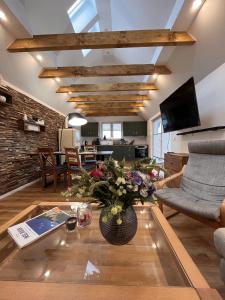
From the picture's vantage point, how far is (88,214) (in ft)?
4.43

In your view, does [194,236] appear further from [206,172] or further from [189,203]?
[206,172]

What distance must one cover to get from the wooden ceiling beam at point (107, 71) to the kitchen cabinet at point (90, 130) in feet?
17.3

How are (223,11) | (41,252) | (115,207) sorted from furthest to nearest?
(223,11) → (41,252) → (115,207)

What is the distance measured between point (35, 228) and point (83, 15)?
189 inches

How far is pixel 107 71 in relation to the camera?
4.15 m

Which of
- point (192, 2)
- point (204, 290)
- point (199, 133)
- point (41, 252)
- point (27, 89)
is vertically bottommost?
point (41, 252)

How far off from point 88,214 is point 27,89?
366cm

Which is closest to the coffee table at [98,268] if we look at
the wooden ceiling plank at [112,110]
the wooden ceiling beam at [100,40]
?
the wooden ceiling beam at [100,40]

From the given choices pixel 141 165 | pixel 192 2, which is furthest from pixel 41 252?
pixel 192 2

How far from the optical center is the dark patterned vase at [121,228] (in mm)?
955

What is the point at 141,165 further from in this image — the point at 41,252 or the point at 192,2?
the point at 192,2

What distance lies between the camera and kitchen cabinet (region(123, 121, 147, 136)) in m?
9.17

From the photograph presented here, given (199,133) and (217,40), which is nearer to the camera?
(217,40)

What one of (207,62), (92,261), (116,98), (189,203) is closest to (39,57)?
(116,98)
